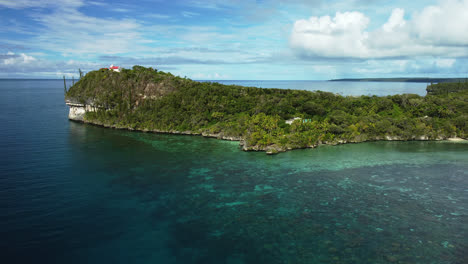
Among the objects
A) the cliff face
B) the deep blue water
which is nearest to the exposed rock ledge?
the cliff face

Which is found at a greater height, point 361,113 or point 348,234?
point 361,113

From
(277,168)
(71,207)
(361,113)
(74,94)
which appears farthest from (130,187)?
(74,94)

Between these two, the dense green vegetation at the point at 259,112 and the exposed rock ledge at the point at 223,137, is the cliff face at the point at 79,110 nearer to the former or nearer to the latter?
the exposed rock ledge at the point at 223,137

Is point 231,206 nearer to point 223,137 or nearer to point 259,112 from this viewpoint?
point 223,137

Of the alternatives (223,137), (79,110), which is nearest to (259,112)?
(223,137)

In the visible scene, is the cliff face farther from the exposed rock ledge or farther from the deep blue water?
the deep blue water

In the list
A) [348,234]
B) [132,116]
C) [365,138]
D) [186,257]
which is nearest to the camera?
[186,257]

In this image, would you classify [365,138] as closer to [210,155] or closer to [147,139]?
[210,155]
